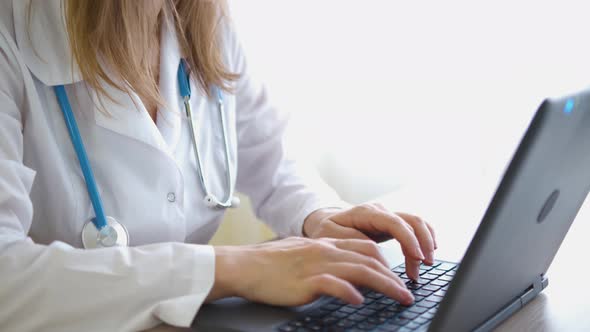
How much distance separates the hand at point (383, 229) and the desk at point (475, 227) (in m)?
0.04

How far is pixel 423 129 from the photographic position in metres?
2.06

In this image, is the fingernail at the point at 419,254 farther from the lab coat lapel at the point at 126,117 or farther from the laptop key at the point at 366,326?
the lab coat lapel at the point at 126,117

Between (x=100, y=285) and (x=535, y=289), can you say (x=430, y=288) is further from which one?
(x=100, y=285)

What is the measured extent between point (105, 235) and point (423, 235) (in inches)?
17.7

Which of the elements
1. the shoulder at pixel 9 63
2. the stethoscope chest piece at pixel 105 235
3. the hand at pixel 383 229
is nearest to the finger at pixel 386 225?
the hand at pixel 383 229

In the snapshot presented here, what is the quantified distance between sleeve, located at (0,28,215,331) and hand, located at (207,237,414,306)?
25 mm

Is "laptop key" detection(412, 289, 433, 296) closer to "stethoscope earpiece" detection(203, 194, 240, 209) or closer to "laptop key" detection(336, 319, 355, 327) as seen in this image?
"laptop key" detection(336, 319, 355, 327)

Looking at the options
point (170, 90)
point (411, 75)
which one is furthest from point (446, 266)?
point (411, 75)

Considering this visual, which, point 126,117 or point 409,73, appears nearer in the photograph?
point 126,117

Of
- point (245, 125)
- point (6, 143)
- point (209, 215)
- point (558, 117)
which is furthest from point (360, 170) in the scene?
point (558, 117)

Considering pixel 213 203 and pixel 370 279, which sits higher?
pixel 370 279

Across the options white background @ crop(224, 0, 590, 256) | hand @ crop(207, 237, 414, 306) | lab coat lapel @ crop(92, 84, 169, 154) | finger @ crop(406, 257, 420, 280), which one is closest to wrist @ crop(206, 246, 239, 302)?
hand @ crop(207, 237, 414, 306)

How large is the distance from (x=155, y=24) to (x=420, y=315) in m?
0.73

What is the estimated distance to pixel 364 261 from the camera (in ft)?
2.54
